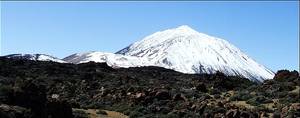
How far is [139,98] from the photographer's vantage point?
5544cm

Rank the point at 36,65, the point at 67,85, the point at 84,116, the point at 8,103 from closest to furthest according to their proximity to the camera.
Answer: the point at 8,103 < the point at 84,116 < the point at 67,85 < the point at 36,65

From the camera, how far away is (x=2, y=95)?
117 ft

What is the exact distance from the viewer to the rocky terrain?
118 ft

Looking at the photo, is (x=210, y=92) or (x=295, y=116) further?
(x=210, y=92)

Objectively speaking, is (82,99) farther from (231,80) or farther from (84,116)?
(231,80)

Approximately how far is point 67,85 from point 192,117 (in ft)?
68.1

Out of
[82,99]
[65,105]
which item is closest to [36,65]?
[82,99]

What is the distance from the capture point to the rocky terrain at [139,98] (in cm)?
3588

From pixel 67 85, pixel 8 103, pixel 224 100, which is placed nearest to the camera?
pixel 8 103

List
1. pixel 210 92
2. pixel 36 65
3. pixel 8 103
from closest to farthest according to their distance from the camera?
pixel 8 103
pixel 210 92
pixel 36 65

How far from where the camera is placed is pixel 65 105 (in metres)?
36.7

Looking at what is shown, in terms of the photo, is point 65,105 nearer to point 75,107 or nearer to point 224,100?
point 75,107

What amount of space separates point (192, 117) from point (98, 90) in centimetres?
1594

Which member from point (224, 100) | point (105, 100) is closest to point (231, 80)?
point (224, 100)
